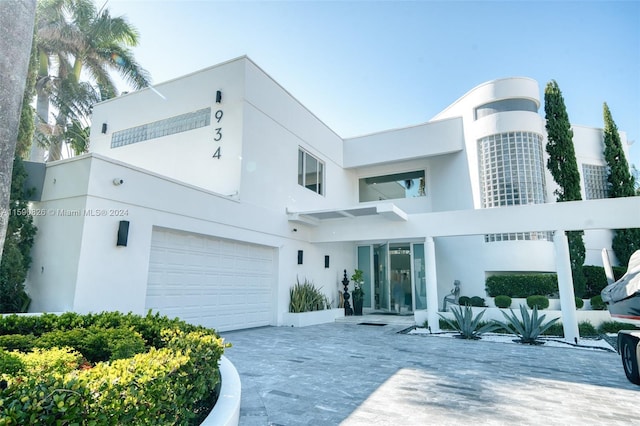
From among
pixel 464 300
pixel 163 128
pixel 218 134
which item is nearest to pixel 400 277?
pixel 464 300

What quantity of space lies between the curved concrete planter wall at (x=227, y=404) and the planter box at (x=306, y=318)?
696 cm

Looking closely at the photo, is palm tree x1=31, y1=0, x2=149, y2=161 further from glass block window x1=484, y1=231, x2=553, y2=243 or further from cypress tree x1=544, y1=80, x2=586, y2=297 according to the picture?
cypress tree x1=544, y1=80, x2=586, y2=297

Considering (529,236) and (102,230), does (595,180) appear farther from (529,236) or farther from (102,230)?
(102,230)

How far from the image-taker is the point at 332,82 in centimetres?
1207

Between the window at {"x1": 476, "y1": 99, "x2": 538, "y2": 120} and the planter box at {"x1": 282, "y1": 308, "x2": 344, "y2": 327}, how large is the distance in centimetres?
925

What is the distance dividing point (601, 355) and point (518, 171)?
685 centimetres

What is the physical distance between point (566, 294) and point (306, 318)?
6896 millimetres

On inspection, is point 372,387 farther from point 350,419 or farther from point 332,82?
point 332,82

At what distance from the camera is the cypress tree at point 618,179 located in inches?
518

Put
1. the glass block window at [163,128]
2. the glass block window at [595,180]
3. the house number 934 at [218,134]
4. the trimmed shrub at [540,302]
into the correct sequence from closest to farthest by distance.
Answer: the house number 934 at [218,134] → the glass block window at [163,128] → the trimmed shrub at [540,302] → the glass block window at [595,180]

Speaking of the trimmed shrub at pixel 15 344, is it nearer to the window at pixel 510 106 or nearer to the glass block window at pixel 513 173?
the glass block window at pixel 513 173

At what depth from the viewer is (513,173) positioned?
12156 millimetres

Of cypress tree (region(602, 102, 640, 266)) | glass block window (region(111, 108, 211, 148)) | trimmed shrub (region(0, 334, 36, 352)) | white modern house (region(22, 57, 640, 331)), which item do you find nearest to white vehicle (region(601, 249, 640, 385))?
white modern house (region(22, 57, 640, 331))

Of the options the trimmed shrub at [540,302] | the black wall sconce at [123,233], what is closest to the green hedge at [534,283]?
the trimmed shrub at [540,302]
